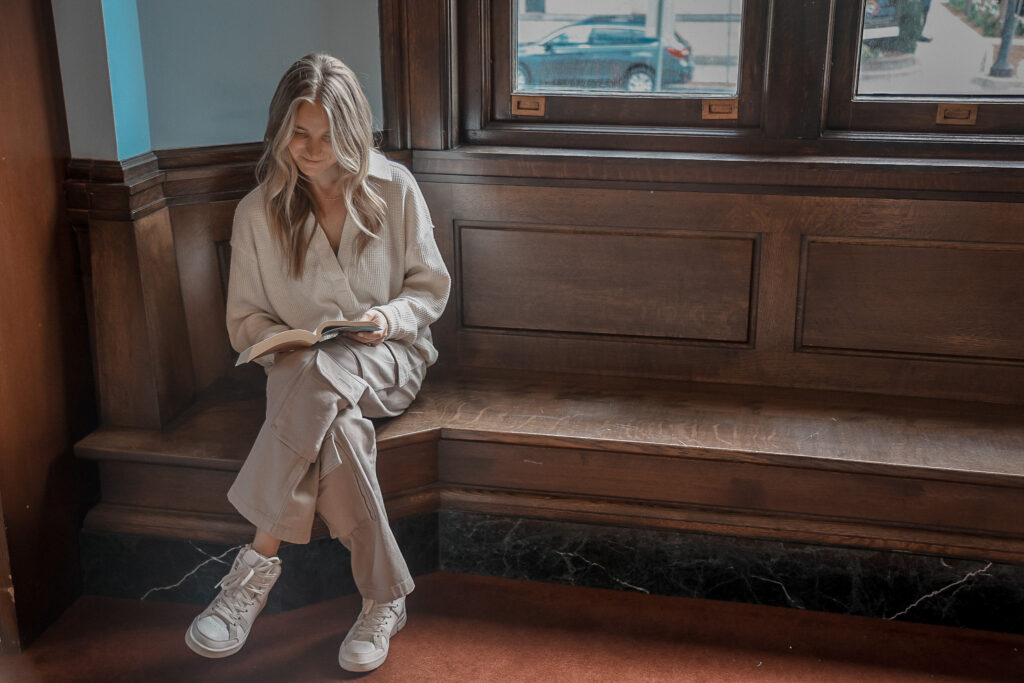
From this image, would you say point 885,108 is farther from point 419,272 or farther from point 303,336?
point 303,336

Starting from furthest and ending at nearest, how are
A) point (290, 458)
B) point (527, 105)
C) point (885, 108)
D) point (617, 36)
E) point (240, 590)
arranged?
point (527, 105)
point (617, 36)
point (885, 108)
point (240, 590)
point (290, 458)

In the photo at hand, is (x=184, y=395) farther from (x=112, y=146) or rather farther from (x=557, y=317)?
(x=557, y=317)

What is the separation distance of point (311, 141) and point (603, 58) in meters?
0.88

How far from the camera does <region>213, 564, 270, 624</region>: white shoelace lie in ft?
7.38

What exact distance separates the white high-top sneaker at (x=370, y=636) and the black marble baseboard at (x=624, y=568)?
23 cm

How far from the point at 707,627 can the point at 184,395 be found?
1.43 metres

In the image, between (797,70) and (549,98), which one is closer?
(797,70)

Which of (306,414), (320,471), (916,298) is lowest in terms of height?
(320,471)

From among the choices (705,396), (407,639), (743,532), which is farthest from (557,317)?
(407,639)

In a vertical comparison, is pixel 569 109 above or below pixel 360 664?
above

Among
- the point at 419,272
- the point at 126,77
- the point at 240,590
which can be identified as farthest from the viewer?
the point at 419,272

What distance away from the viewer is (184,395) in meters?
2.65

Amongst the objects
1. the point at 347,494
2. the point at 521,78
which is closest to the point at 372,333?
the point at 347,494

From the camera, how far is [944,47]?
2.56m
